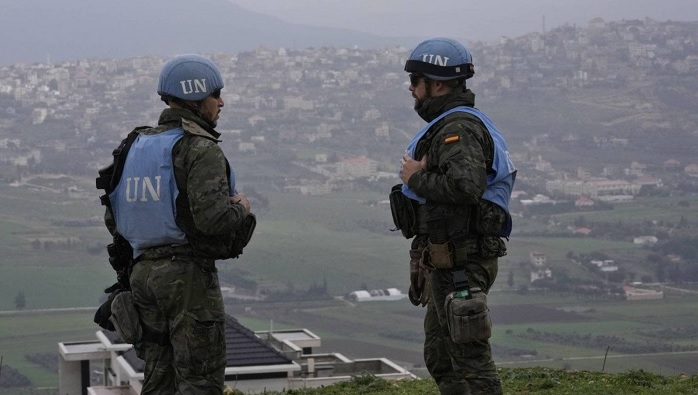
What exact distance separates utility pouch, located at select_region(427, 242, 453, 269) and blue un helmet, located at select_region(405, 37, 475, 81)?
0.87 m

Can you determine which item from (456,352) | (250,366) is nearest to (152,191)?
(456,352)

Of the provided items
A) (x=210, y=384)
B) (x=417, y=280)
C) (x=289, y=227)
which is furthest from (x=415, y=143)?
(x=289, y=227)

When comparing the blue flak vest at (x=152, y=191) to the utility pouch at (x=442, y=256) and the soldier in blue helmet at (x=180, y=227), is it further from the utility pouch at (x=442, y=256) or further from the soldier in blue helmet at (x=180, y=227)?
the utility pouch at (x=442, y=256)

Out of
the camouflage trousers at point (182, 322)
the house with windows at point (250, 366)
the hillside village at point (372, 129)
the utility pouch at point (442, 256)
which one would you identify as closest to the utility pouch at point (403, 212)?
the utility pouch at point (442, 256)

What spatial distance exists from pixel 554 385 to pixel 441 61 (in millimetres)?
3781

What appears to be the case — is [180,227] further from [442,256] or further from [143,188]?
[442,256]

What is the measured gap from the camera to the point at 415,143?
6215 millimetres

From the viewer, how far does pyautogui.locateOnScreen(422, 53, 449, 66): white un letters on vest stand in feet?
20.1

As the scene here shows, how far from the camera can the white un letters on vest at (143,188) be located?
5.71 meters

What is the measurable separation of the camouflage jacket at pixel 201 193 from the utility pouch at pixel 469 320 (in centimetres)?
112

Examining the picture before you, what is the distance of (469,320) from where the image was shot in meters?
5.77

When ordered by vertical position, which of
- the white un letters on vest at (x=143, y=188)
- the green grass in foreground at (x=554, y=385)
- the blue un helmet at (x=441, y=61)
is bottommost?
the green grass in foreground at (x=554, y=385)

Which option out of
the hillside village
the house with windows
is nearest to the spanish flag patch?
the house with windows

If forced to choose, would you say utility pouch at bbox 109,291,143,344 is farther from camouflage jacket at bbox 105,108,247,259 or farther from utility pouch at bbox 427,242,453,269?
utility pouch at bbox 427,242,453,269
